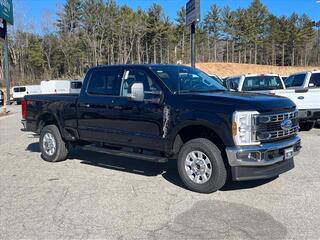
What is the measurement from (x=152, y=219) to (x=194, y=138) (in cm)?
187

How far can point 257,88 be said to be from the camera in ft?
45.2

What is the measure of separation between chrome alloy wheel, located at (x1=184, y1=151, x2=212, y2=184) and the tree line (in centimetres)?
6776

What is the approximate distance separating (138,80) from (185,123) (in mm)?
1396

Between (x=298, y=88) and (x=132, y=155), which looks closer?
(x=132, y=155)

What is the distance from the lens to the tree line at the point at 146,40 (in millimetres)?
79375

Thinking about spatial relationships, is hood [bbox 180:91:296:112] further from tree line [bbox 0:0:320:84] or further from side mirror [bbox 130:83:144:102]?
tree line [bbox 0:0:320:84]

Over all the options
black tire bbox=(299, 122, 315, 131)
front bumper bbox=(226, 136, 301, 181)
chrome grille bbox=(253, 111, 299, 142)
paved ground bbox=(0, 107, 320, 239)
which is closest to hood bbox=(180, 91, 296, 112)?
chrome grille bbox=(253, 111, 299, 142)

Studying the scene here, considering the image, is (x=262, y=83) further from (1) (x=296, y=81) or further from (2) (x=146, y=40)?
(2) (x=146, y=40)

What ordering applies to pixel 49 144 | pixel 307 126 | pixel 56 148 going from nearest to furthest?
pixel 56 148, pixel 49 144, pixel 307 126

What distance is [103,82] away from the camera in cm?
793

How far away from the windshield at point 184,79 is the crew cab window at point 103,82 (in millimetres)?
929

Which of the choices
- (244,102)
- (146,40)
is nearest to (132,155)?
(244,102)

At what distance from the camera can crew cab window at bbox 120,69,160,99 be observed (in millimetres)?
6988

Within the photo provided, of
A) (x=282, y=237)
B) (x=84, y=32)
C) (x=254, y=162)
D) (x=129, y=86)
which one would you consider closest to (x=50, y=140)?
(x=129, y=86)
